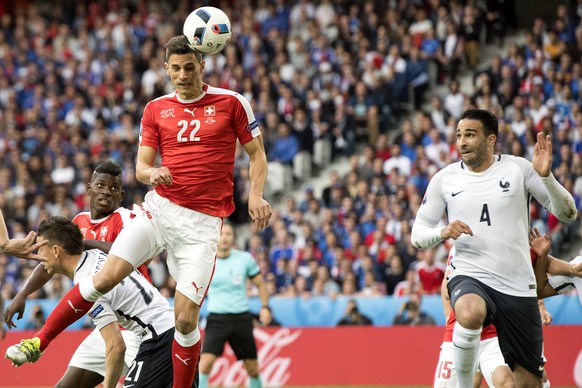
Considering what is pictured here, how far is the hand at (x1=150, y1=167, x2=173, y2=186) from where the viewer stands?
816 cm

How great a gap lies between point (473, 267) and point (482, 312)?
53 cm

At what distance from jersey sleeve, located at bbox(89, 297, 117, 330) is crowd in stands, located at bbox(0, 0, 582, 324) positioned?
9018mm

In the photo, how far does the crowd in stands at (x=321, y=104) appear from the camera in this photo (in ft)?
63.1

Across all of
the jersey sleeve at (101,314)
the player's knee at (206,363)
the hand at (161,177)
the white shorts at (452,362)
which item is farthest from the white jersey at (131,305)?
the player's knee at (206,363)

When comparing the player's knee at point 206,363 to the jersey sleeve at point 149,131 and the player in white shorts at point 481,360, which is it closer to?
the player in white shorts at point 481,360

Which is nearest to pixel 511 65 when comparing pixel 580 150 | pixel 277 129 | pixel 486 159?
pixel 580 150

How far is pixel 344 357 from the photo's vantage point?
1625 cm

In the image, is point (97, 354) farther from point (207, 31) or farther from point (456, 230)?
point (456, 230)

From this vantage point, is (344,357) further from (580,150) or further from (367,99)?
(367,99)

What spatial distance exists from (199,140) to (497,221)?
2567 millimetres

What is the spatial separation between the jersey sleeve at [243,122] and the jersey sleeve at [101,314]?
1.79 meters

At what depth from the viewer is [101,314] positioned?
857 cm

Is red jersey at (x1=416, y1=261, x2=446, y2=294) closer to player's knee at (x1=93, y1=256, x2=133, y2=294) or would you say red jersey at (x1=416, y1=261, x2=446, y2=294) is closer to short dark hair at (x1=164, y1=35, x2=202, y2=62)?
short dark hair at (x1=164, y1=35, x2=202, y2=62)

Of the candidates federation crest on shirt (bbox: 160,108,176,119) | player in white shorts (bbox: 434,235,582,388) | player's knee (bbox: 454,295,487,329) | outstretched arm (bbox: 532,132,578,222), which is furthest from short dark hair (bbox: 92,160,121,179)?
outstretched arm (bbox: 532,132,578,222)
